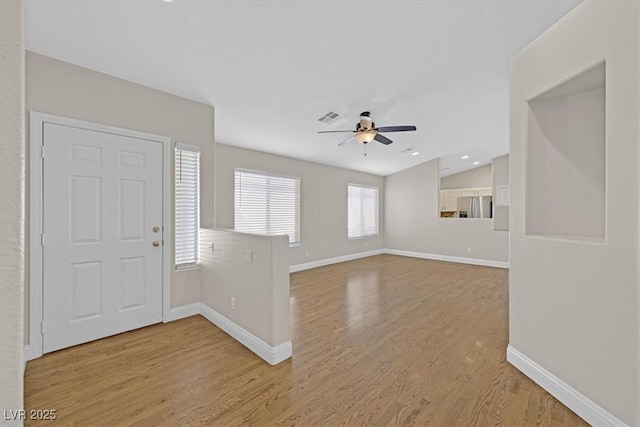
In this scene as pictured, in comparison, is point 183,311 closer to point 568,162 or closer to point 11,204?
point 11,204

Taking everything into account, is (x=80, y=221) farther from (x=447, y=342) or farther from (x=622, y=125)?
(x=622, y=125)

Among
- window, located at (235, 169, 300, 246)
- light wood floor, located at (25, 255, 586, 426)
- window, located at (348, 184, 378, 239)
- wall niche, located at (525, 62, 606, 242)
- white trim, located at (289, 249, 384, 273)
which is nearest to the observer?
light wood floor, located at (25, 255, 586, 426)

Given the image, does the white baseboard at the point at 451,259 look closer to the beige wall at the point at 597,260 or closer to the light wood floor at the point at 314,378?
the light wood floor at the point at 314,378

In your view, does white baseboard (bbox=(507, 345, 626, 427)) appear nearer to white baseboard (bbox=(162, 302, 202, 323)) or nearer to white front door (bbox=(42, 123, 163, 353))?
white baseboard (bbox=(162, 302, 202, 323))

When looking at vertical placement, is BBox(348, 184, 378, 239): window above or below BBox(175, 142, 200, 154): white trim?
below

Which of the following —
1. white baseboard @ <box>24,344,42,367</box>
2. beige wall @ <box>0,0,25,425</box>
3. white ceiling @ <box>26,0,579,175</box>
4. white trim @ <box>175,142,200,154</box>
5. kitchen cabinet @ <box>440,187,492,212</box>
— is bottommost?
white baseboard @ <box>24,344,42,367</box>

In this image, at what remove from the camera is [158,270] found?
128 inches

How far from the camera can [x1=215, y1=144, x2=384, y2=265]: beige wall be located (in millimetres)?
4930

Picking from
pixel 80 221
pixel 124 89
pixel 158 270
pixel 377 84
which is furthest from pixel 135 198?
pixel 377 84

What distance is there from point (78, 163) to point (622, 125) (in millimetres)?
4255

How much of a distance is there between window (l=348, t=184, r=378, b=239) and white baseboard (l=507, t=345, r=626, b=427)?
5.40 m

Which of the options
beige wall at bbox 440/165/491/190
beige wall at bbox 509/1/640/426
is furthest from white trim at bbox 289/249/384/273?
beige wall at bbox 509/1/640/426

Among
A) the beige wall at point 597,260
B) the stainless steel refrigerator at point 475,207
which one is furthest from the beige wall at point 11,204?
the stainless steel refrigerator at point 475,207

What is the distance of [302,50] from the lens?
8.84ft
